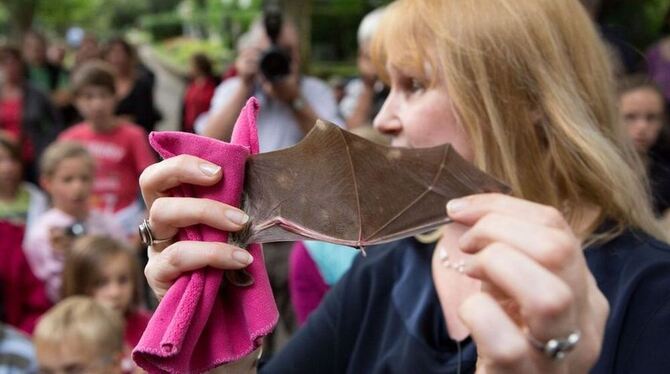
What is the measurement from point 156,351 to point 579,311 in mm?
499

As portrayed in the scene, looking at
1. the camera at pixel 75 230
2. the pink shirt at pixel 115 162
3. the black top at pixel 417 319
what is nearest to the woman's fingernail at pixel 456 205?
the black top at pixel 417 319

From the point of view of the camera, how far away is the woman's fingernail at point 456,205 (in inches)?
41.4

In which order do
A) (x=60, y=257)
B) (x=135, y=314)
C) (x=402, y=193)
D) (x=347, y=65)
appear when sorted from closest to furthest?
1. (x=402, y=193)
2. (x=135, y=314)
3. (x=60, y=257)
4. (x=347, y=65)

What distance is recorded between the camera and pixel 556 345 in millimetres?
883

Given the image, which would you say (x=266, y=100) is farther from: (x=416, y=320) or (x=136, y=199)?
(x=416, y=320)

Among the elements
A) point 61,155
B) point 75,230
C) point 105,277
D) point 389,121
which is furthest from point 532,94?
point 61,155

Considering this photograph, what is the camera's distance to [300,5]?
7.82 meters

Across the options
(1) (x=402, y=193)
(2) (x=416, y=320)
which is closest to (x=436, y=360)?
(2) (x=416, y=320)

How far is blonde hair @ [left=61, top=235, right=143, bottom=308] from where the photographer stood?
3.21 metres

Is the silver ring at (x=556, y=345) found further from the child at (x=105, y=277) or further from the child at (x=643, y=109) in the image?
the child at (x=643, y=109)

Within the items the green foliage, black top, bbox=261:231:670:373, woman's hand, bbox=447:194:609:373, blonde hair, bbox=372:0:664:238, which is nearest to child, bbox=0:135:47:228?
black top, bbox=261:231:670:373

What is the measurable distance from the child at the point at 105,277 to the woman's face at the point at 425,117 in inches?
75.3

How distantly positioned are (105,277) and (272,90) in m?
1.11

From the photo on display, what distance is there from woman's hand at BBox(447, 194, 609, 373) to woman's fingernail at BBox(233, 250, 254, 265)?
1.01 feet
